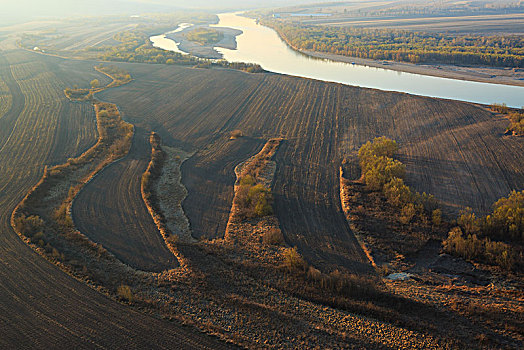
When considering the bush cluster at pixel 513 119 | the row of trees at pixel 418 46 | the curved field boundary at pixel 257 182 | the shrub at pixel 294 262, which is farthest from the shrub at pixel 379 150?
the row of trees at pixel 418 46

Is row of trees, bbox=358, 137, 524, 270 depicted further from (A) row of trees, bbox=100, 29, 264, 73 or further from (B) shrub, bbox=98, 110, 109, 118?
(A) row of trees, bbox=100, 29, 264, 73

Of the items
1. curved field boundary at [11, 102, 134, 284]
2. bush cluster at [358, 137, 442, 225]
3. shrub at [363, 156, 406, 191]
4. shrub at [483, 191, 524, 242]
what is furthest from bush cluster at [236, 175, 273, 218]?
shrub at [483, 191, 524, 242]

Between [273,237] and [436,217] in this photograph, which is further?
[436,217]

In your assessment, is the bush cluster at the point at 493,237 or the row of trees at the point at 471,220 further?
the row of trees at the point at 471,220

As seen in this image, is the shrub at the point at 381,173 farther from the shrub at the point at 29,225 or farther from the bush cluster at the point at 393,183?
the shrub at the point at 29,225

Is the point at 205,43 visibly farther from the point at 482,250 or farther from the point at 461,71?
the point at 482,250

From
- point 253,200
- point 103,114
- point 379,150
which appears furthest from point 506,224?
point 103,114
